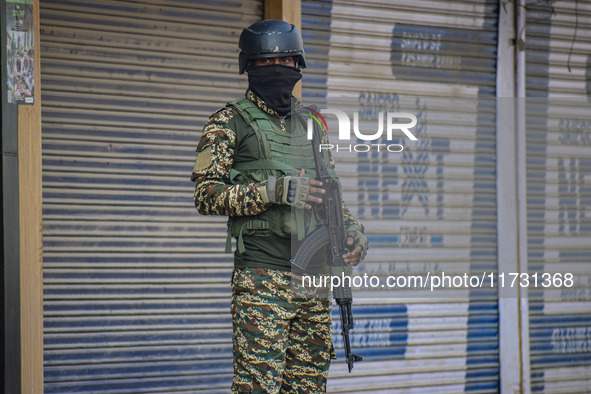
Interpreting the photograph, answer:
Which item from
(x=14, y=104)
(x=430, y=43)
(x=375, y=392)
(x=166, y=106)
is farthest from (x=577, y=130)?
(x=14, y=104)

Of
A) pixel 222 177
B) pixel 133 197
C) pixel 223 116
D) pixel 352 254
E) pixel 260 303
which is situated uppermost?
pixel 223 116

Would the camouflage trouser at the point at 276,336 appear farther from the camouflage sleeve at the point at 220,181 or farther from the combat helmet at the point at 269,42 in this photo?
the combat helmet at the point at 269,42

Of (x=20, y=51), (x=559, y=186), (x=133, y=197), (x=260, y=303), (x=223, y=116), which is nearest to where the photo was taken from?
(x=260, y=303)

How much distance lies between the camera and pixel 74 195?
4562mm

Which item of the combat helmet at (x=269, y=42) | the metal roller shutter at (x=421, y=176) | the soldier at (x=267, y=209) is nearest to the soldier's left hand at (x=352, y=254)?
the soldier at (x=267, y=209)

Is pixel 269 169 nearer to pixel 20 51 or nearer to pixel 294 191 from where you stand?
pixel 294 191

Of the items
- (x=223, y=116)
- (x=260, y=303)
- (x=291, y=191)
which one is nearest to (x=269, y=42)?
(x=223, y=116)

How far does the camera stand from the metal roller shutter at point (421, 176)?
17.2 feet

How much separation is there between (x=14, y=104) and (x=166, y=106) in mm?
1254

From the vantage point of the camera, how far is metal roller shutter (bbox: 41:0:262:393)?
452cm

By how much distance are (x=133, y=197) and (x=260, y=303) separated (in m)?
1.83

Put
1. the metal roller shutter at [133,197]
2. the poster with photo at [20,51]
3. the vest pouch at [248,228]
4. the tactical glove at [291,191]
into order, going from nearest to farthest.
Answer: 1. the tactical glove at [291,191]
2. the vest pouch at [248,228]
3. the poster with photo at [20,51]
4. the metal roller shutter at [133,197]

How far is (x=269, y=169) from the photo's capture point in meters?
3.32

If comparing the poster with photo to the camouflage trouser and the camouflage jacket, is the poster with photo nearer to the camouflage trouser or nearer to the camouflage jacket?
the camouflage jacket
